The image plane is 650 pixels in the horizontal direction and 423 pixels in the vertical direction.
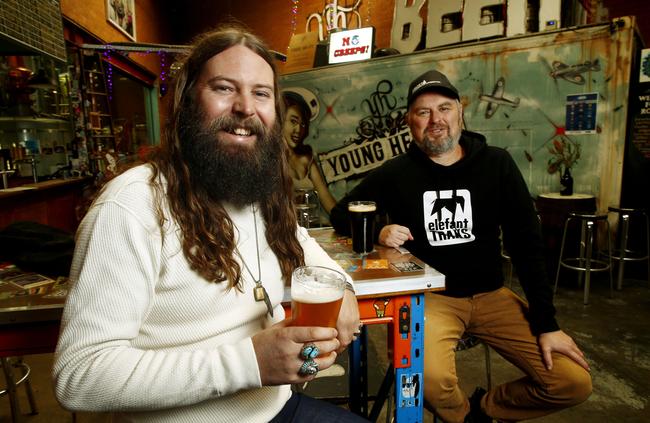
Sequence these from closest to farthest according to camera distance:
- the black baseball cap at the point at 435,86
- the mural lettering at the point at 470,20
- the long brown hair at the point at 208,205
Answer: the long brown hair at the point at 208,205, the black baseball cap at the point at 435,86, the mural lettering at the point at 470,20

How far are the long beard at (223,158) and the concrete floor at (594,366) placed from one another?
1.66 meters

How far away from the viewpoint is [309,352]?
0.80 metres

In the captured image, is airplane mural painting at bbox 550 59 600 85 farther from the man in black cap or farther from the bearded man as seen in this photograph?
the bearded man

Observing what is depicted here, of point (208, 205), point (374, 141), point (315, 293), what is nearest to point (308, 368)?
point (315, 293)

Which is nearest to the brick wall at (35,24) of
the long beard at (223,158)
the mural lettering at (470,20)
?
the long beard at (223,158)

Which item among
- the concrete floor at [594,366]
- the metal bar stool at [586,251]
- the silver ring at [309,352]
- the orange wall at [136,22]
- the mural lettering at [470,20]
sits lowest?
the concrete floor at [594,366]

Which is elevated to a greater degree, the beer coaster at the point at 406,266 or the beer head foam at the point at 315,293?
the beer head foam at the point at 315,293

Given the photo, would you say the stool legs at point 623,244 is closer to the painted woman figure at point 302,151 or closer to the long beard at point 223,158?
the painted woman figure at point 302,151

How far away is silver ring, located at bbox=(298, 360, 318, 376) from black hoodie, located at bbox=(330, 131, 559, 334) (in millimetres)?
1217

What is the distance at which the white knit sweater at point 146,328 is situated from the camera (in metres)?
0.78

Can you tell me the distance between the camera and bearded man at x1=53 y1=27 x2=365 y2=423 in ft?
2.60

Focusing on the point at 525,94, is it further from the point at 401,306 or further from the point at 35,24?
the point at 35,24

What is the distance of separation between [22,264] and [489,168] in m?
2.09

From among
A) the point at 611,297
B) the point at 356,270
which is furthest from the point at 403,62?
the point at 356,270
